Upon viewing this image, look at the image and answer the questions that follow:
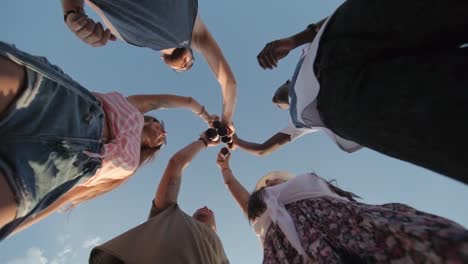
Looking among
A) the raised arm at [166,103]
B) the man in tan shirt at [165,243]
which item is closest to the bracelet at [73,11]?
the raised arm at [166,103]

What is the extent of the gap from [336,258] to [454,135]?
3.58 feet

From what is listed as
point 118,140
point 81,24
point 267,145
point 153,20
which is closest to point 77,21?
point 81,24

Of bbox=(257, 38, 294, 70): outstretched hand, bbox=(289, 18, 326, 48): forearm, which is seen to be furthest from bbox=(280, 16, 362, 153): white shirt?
bbox=(289, 18, 326, 48): forearm

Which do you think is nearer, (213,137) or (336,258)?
(336,258)

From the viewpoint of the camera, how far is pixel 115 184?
2.02 metres

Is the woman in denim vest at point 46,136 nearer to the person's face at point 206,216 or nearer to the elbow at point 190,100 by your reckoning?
the elbow at point 190,100

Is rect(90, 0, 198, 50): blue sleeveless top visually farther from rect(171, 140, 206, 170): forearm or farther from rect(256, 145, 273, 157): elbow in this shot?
rect(256, 145, 273, 157): elbow

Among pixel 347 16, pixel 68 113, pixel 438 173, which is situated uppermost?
pixel 68 113

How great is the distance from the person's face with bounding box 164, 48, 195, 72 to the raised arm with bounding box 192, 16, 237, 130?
0.43ft

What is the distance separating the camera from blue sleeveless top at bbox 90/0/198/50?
5.03 ft

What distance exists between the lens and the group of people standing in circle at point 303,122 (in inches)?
32.9

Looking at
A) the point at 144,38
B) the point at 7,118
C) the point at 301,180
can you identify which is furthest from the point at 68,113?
the point at 301,180

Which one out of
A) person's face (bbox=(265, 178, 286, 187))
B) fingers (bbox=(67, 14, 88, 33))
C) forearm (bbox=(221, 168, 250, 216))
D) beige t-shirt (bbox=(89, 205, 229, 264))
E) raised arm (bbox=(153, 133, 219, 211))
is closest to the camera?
fingers (bbox=(67, 14, 88, 33))

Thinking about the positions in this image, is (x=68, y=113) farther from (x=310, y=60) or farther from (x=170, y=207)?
(x=170, y=207)
